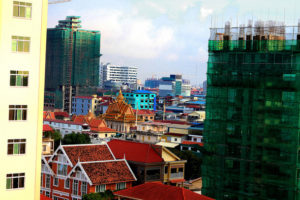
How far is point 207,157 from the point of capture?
116 feet

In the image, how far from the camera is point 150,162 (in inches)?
1716

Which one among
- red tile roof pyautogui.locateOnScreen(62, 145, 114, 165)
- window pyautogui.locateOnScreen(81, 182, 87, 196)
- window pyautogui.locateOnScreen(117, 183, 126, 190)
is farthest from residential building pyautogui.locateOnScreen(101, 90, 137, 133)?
window pyautogui.locateOnScreen(81, 182, 87, 196)

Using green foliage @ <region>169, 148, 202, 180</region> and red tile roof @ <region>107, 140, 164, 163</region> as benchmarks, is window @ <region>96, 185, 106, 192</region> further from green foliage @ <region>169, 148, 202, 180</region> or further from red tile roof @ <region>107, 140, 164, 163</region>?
green foliage @ <region>169, 148, 202, 180</region>

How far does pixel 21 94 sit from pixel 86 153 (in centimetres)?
2565

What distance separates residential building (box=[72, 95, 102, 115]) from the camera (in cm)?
15188

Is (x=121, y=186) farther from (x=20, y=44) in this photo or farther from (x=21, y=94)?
(x=20, y=44)

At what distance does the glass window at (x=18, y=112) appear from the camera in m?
15.8

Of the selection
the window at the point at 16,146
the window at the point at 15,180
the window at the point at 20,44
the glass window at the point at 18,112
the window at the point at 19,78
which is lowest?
the window at the point at 15,180

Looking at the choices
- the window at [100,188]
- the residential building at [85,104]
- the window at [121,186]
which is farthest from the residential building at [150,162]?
the residential building at [85,104]

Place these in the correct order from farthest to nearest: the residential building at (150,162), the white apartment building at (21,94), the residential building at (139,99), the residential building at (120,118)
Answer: the residential building at (139,99), the residential building at (120,118), the residential building at (150,162), the white apartment building at (21,94)

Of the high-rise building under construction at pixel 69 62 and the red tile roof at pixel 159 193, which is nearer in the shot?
the red tile roof at pixel 159 193

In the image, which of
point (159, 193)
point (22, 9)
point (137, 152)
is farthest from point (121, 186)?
point (22, 9)

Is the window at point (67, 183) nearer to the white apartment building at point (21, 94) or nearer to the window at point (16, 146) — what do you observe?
the white apartment building at point (21, 94)

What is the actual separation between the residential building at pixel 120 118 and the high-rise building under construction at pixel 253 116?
225 ft
